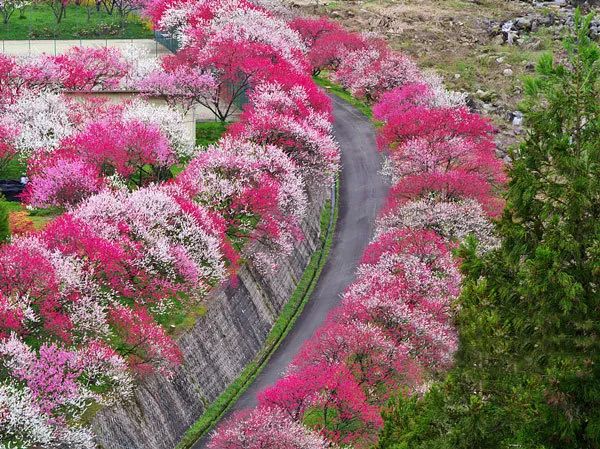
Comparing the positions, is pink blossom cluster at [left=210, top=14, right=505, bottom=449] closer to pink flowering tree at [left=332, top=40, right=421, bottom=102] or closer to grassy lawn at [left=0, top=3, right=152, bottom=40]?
pink flowering tree at [left=332, top=40, right=421, bottom=102]

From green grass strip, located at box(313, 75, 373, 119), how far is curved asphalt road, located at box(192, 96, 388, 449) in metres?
0.66

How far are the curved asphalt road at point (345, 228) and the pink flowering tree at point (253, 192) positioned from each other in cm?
313

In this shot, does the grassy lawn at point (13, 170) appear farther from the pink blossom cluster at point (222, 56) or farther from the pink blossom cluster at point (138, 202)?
the pink blossom cluster at point (222, 56)

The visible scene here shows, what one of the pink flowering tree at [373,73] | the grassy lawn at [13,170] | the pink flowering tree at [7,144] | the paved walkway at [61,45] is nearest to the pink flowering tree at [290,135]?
the grassy lawn at [13,170]

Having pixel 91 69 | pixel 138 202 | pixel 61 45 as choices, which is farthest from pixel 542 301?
pixel 61 45

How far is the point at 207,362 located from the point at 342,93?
48.3 meters

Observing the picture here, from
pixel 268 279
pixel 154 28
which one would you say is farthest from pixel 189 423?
pixel 154 28

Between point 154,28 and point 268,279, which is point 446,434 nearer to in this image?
point 268,279

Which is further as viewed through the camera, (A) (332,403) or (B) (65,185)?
(B) (65,185)

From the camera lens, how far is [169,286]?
48.9 metres

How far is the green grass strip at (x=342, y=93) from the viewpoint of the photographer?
90.1 metres

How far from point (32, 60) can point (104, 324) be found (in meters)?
37.0

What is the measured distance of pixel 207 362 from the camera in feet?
165

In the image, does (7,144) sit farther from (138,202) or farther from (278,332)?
(278,332)
